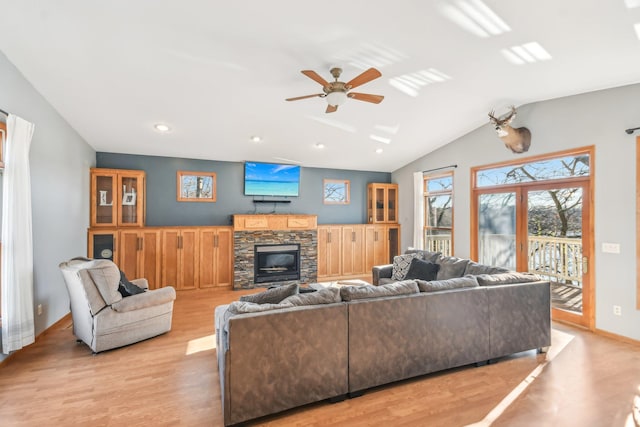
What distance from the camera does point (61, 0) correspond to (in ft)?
7.52

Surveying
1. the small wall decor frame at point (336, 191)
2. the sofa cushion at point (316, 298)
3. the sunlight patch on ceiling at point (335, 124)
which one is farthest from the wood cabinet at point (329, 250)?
the sofa cushion at point (316, 298)

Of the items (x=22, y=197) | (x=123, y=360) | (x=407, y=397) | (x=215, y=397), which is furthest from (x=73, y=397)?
→ (x=407, y=397)

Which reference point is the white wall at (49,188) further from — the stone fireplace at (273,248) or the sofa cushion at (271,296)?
the sofa cushion at (271,296)

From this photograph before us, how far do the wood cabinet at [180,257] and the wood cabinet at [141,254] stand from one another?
0.42ft

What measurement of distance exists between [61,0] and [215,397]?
10.8 feet

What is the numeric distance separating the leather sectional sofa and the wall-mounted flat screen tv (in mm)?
3758

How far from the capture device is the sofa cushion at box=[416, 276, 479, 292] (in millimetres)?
2723

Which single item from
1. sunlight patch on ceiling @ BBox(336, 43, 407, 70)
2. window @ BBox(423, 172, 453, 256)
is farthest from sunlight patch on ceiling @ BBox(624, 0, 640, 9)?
window @ BBox(423, 172, 453, 256)

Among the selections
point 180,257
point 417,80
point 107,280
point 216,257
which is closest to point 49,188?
point 107,280

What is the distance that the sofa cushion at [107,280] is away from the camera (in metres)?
3.16

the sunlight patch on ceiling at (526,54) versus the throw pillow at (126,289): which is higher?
the sunlight patch on ceiling at (526,54)

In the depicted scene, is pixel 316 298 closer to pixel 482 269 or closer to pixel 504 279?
pixel 504 279

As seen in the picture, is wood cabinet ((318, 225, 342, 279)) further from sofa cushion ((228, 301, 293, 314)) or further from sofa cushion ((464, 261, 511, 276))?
sofa cushion ((228, 301, 293, 314))

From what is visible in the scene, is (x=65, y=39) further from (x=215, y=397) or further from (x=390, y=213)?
(x=390, y=213)
